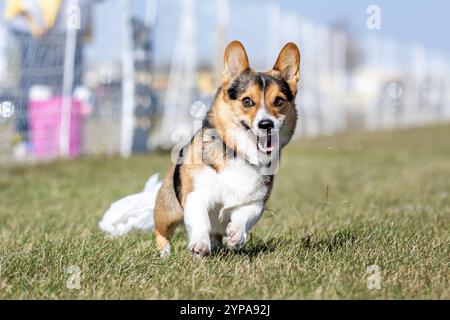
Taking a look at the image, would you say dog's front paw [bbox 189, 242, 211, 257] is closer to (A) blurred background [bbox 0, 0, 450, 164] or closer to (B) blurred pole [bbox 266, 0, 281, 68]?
(A) blurred background [bbox 0, 0, 450, 164]

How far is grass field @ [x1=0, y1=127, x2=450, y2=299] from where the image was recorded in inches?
122

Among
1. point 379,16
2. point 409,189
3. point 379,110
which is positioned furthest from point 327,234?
point 379,110

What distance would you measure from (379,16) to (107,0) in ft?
20.6

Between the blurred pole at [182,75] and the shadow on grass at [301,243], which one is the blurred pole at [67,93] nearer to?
the blurred pole at [182,75]

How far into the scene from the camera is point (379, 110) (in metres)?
24.2

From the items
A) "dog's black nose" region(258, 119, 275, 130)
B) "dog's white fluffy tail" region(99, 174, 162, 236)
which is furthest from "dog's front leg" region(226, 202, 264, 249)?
"dog's white fluffy tail" region(99, 174, 162, 236)

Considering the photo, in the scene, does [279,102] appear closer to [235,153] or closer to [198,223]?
[235,153]

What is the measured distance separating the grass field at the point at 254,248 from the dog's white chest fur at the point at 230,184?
11.3 inches

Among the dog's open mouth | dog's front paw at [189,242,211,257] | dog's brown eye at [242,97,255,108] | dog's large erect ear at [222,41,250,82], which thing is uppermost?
dog's large erect ear at [222,41,250,82]

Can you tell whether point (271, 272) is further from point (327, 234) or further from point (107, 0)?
point (107, 0)

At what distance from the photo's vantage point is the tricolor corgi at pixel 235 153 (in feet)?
12.3

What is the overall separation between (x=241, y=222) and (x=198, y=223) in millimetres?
Answer: 217

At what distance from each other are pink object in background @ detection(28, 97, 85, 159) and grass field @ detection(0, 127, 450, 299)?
48.0 inches

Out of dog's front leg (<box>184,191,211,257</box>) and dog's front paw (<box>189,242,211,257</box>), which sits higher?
dog's front leg (<box>184,191,211,257</box>)
